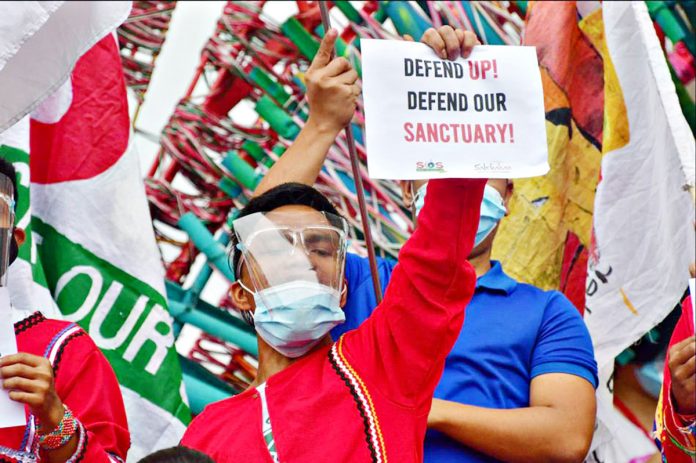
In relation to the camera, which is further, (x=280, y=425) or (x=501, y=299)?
(x=501, y=299)

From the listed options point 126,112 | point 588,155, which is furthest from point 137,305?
point 588,155

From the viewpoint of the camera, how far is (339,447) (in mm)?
2293

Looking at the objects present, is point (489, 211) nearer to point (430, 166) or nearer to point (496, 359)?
point (496, 359)

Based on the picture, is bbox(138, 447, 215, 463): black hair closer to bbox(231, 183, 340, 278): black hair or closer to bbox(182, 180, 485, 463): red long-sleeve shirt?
bbox(182, 180, 485, 463): red long-sleeve shirt

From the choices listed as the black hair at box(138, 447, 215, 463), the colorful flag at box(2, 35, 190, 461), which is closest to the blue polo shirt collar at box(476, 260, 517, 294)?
the black hair at box(138, 447, 215, 463)

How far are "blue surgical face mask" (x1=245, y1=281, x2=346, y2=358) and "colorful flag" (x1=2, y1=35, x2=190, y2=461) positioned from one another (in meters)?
1.20

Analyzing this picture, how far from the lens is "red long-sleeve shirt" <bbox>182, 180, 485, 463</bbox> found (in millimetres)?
2301

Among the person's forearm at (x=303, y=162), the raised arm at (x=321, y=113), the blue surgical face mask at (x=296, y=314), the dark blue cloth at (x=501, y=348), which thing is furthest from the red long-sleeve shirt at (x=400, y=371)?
the person's forearm at (x=303, y=162)

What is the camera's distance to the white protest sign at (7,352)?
7.38 feet

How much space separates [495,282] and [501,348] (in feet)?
0.66

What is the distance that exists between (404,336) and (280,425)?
0.28 m

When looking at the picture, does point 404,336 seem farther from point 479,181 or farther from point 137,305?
point 137,305

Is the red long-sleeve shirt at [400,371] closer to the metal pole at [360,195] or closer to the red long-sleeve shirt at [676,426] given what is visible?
the metal pole at [360,195]

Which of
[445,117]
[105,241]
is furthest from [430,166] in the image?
[105,241]
